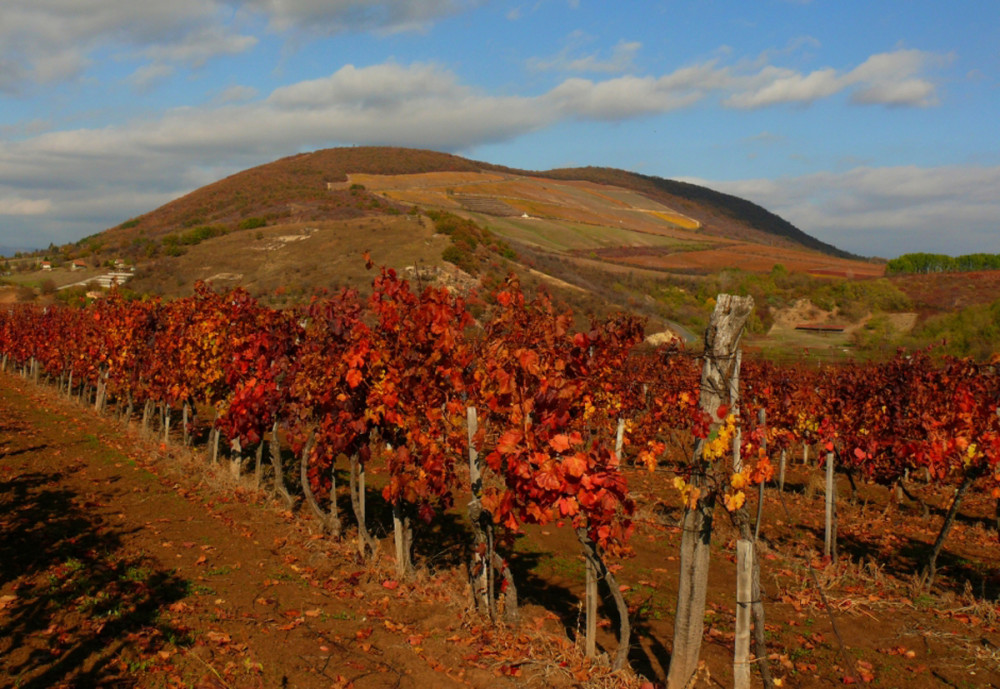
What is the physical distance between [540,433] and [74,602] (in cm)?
517

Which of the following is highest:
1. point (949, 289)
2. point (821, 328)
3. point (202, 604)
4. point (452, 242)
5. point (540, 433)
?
point (452, 242)

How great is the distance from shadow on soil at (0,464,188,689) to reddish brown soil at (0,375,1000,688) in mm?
21

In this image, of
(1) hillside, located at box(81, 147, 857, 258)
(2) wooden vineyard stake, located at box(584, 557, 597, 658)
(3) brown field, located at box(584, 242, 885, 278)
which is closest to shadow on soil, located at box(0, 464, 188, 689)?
(2) wooden vineyard stake, located at box(584, 557, 597, 658)

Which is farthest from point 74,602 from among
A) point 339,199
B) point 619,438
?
point 339,199

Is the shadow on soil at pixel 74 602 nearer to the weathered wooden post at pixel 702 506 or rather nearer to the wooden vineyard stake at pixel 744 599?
the weathered wooden post at pixel 702 506

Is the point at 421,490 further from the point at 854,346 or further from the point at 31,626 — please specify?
the point at 854,346

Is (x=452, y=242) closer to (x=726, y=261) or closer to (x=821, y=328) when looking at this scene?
(x=821, y=328)

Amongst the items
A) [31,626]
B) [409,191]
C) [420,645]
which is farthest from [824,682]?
[409,191]

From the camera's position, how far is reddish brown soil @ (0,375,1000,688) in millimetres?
5848

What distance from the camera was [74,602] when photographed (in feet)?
21.7

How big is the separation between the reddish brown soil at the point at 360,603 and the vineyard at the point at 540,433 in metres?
0.18

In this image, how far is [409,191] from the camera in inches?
3664

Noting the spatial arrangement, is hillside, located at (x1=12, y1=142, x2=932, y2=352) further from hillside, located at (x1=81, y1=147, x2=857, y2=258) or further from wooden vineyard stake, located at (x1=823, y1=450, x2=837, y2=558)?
wooden vineyard stake, located at (x1=823, y1=450, x2=837, y2=558)

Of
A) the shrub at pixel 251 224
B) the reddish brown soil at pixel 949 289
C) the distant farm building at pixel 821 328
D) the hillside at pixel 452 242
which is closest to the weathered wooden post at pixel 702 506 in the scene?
the hillside at pixel 452 242
